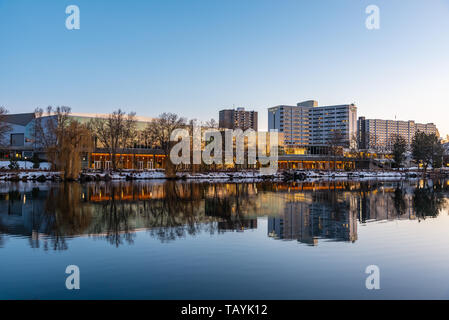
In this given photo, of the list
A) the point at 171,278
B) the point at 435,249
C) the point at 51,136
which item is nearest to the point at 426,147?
the point at 51,136

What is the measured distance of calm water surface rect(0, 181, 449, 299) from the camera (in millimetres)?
8141

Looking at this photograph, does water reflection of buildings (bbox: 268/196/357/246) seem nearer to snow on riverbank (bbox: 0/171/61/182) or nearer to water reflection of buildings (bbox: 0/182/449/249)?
water reflection of buildings (bbox: 0/182/449/249)

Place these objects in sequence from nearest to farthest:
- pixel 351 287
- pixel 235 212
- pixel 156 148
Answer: pixel 351 287 < pixel 235 212 < pixel 156 148

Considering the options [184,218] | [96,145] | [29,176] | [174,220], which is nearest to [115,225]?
[174,220]

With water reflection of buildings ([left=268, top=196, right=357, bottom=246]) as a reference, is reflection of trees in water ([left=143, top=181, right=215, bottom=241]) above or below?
above

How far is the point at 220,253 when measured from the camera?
1134 cm

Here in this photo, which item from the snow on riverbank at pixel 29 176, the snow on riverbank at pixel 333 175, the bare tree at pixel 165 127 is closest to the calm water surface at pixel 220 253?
the snow on riverbank at pixel 29 176

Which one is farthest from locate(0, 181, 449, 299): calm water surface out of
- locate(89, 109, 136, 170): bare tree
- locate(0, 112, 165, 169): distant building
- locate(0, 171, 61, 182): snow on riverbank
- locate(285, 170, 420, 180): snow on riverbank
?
locate(0, 112, 165, 169): distant building

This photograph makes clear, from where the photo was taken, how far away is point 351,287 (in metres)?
8.35

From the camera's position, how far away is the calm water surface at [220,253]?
8141 mm

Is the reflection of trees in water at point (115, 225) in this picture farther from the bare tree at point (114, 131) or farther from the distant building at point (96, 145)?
the distant building at point (96, 145)

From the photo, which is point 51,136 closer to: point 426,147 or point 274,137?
point 274,137

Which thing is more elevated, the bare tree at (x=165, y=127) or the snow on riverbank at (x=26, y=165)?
the bare tree at (x=165, y=127)
